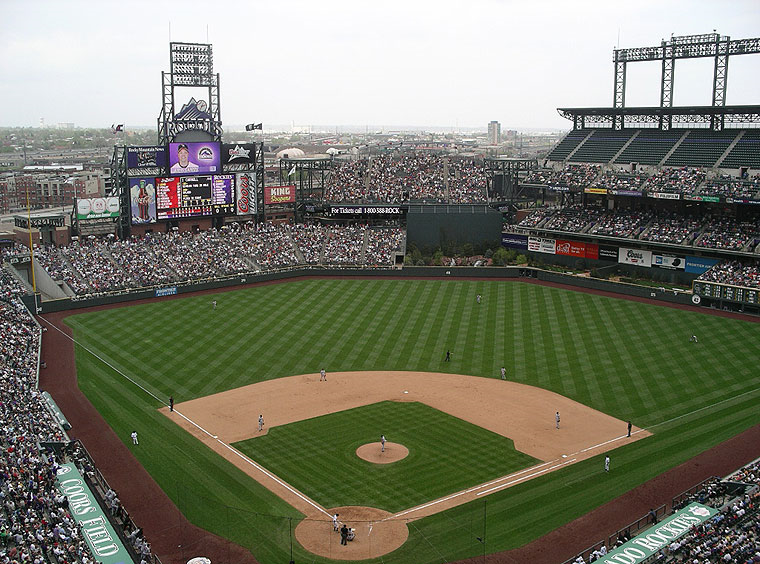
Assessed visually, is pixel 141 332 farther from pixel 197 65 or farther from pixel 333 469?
pixel 197 65

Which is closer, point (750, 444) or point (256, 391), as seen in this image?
point (750, 444)

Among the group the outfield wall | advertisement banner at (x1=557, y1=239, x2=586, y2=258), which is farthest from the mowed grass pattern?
advertisement banner at (x1=557, y1=239, x2=586, y2=258)

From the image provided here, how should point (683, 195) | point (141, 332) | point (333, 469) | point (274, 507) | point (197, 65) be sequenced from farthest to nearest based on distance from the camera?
point (197, 65) → point (683, 195) → point (141, 332) → point (333, 469) → point (274, 507)

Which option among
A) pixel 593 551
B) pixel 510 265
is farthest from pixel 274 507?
A: pixel 510 265

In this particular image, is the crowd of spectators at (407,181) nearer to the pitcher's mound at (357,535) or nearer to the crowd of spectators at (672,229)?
the crowd of spectators at (672,229)

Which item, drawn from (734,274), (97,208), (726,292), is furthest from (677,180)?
(97,208)

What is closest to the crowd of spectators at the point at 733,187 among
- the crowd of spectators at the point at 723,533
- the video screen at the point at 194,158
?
the crowd of spectators at the point at 723,533

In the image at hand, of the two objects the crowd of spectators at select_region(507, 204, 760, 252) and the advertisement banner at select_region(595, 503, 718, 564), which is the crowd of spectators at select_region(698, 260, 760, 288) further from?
the advertisement banner at select_region(595, 503, 718, 564)
